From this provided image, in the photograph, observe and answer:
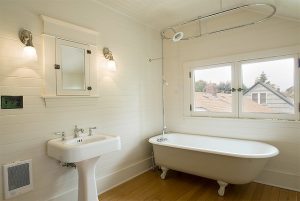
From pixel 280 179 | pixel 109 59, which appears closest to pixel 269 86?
pixel 280 179

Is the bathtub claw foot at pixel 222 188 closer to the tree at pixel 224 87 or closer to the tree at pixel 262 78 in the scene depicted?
the tree at pixel 224 87

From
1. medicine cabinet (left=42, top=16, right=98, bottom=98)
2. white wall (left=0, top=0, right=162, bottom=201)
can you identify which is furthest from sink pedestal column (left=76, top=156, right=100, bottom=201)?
medicine cabinet (left=42, top=16, right=98, bottom=98)

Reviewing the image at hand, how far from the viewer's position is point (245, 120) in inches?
115

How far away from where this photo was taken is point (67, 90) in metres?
2.25

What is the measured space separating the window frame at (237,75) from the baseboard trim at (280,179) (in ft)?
2.47

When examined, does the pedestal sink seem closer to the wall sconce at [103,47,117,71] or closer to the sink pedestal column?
the sink pedestal column

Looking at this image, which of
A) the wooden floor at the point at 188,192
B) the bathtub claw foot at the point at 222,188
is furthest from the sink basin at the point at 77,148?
the bathtub claw foot at the point at 222,188

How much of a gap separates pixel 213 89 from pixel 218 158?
4.33 ft

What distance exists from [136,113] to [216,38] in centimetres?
180

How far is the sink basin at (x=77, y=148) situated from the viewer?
1.83 metres

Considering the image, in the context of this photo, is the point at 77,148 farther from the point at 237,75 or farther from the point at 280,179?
the point at 280,179

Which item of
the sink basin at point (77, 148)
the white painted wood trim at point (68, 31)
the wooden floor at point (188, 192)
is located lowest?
the wooden floor at point (188, 192)

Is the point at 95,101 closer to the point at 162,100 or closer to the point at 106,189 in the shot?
the point at 106,189

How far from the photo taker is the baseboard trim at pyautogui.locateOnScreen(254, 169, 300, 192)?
256cm
